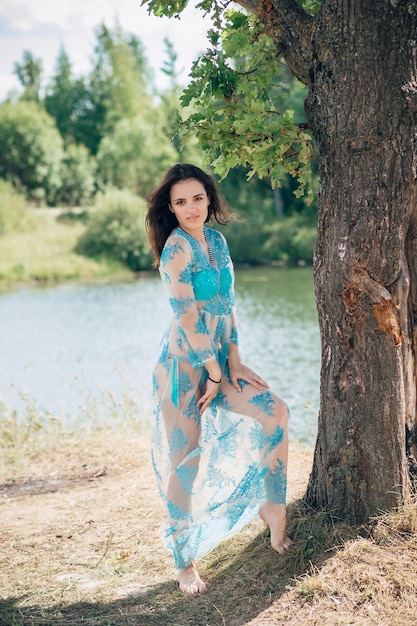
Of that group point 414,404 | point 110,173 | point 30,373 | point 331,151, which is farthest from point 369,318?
point 110,173

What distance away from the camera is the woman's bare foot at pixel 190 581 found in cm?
347

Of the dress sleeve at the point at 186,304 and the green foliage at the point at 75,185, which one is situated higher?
the green foliage at the point at 75,185

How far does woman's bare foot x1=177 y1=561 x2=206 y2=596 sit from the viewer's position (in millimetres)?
3471

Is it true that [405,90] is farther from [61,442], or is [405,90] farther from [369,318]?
[61,442]

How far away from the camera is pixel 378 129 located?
3424mm

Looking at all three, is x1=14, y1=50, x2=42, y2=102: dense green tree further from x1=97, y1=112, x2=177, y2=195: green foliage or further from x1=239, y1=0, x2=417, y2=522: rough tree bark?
x1=239, y1=0, x2=417, y2=522: rough tree bark

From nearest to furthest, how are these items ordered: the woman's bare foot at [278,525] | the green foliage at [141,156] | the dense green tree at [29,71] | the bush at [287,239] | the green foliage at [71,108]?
the woman's bare foot at [278,525] < the bush at [287,239] < the green foliage at [141,156] < the green foliage at [71,108] < the dense green tree at [29,71]

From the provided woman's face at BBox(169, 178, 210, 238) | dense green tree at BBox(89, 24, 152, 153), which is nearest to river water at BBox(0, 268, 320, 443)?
woman's face at BBox(169, 178, 210, 238)

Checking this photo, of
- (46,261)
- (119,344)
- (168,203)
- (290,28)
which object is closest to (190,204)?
(168,203)

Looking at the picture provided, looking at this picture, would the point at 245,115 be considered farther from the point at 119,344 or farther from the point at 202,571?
the point at 119,344

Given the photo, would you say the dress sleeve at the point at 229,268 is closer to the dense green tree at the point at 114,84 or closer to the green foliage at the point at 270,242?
the green foliage at the point at 270,242

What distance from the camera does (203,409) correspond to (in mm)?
3547

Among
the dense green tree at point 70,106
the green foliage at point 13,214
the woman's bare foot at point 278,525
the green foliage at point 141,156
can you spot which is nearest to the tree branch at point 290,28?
the woman's bare foot at point 278,525

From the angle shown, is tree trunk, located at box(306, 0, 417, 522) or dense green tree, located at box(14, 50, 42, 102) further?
dense green tree, located at box(14, 50, 42, 102)
